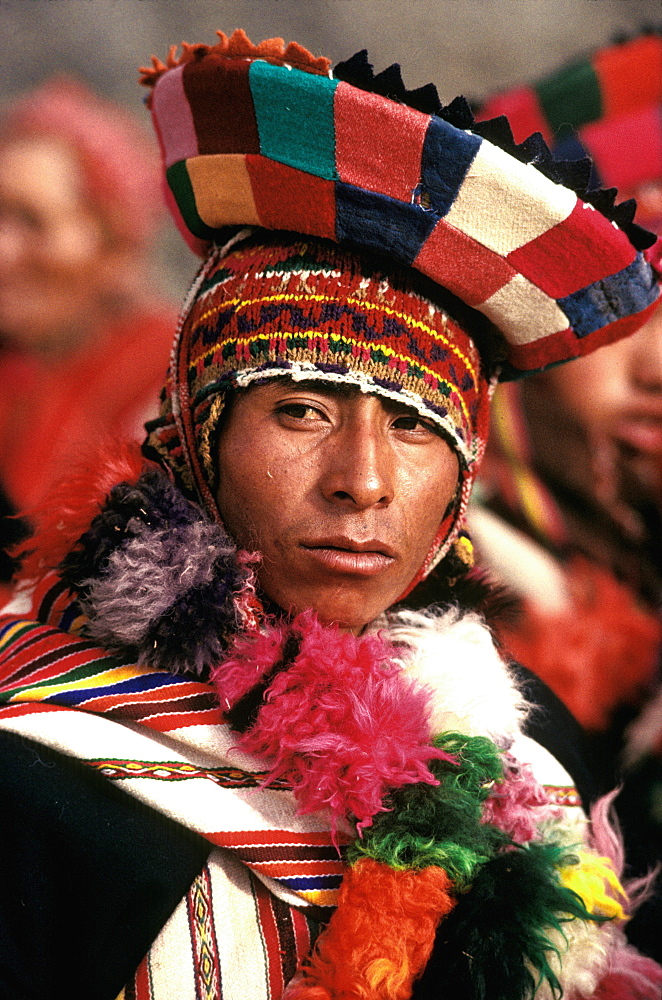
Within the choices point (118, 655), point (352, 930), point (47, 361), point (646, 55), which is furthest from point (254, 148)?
point (47, 361)

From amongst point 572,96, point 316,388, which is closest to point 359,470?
point 316,388

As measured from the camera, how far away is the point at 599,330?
164 cm

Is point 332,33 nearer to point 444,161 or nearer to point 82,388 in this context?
point 444,161

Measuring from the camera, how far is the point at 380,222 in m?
1.47

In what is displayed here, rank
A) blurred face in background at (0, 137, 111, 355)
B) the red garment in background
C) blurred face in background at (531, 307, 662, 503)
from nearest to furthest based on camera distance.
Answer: blurred face in background at (531, 307, 662, 503)
blurred face in background at (0, 137, 111, 355)
the red garment in background

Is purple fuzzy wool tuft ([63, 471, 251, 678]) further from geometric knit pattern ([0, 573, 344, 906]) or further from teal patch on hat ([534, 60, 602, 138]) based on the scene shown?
teal patch on hat ([534, 60, 602, 138])

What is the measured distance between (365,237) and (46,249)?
3.10 metres

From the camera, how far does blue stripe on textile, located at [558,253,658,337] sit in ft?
5.14

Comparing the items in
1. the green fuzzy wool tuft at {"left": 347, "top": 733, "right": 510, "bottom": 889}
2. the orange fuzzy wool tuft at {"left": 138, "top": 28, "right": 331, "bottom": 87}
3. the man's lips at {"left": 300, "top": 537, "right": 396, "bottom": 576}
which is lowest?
the green fuzzy wool tuft at {"left": 347, "top": 733, "right": 510, "bottom": 889}

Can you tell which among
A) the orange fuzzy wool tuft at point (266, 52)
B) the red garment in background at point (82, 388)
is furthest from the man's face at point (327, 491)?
the red garment in background at point (82, 388)

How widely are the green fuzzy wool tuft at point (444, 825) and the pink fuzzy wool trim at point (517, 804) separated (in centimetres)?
5

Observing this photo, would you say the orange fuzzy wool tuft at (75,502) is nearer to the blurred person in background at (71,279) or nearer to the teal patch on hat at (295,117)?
the teal patch on hat at (295,117)

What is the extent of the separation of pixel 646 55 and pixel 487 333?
7.01 ft

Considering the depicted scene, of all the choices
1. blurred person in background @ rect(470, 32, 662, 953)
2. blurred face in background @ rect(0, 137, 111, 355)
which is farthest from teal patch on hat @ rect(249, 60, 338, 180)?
blurred face in background @ rect(0, 137, 111, 355)
